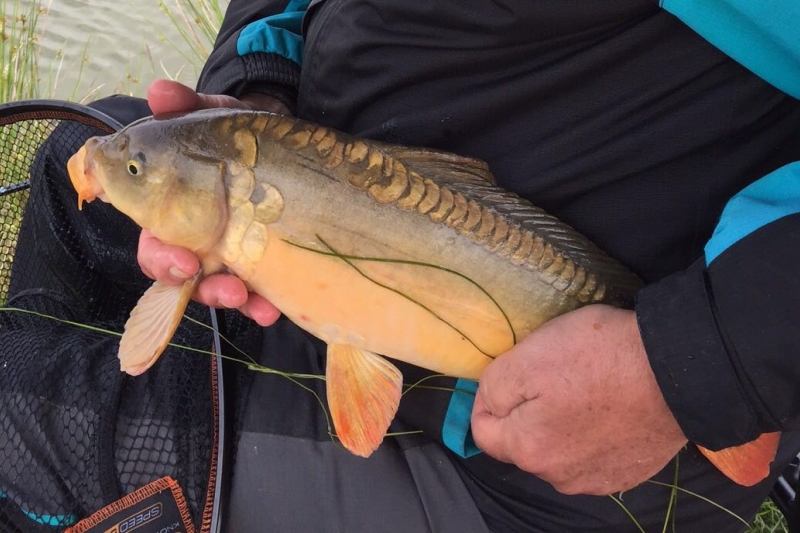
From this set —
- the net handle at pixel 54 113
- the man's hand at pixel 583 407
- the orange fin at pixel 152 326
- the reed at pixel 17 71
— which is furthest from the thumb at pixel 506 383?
the reed at pixel 17 71

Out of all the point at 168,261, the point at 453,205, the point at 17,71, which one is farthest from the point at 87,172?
the point at 17,71

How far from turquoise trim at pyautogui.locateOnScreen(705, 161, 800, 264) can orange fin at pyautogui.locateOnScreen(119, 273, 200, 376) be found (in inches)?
35.7

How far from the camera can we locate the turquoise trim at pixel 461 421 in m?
1.28

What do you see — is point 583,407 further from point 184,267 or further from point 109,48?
point 109,48

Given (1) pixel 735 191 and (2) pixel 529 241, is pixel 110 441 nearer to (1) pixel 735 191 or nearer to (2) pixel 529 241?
(2) pixel 529 241

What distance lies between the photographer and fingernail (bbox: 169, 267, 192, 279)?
1.22 meters

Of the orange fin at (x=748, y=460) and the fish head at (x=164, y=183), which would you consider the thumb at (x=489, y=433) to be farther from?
the fish head at (x=164, y=183)

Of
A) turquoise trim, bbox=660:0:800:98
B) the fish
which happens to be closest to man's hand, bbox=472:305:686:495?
the fish

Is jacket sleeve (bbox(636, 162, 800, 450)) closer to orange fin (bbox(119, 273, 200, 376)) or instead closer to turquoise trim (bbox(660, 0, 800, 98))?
turquoise trim (bbox(660, 0, 800, 98))

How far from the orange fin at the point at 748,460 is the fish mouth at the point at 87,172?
1.25m

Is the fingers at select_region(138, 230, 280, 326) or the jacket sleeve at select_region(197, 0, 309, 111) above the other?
the jacket sleeve at select_region(197, 0, 309, 111)

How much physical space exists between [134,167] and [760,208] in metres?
1.06

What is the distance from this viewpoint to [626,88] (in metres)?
1.15

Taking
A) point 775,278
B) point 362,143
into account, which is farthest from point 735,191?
point 362,143
